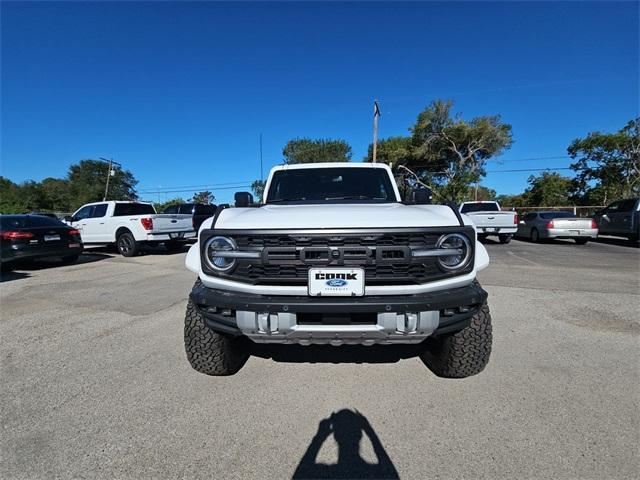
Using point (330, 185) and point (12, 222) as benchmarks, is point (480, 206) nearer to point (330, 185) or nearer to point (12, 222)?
point (330, 185)

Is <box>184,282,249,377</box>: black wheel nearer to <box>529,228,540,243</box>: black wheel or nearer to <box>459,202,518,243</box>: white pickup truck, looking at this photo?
<box>459,202,518,243</box>: white pickup truck

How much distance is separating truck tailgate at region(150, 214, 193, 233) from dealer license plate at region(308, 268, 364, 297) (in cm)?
907

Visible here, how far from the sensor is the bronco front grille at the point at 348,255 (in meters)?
2.05

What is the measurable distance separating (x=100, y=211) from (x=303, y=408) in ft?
36.2

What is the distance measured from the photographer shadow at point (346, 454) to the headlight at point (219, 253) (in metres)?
1.17

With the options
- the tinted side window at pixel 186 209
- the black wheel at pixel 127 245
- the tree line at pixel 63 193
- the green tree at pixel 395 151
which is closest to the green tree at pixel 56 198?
the tree line at pixel 63 193

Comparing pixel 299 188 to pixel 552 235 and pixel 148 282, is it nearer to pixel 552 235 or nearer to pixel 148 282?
pixel 148 282

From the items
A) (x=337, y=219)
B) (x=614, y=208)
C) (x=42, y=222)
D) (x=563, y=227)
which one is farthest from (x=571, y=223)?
(x=42, y=222)

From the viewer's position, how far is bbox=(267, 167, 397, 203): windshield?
3.55 meters

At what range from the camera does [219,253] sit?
7.11 feet

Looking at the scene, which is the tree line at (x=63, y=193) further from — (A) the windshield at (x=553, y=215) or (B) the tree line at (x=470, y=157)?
(A) the windshield at (x=553, y=215)

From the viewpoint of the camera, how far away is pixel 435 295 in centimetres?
201

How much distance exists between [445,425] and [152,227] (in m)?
9.62

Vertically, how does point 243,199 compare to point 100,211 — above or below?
below
